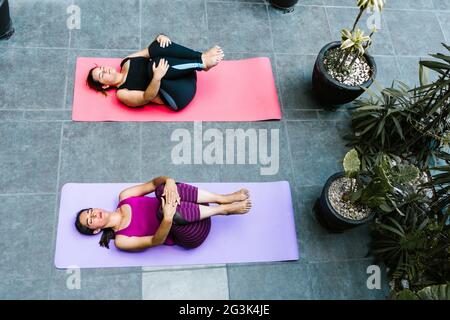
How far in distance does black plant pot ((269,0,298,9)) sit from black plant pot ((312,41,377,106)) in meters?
0.65

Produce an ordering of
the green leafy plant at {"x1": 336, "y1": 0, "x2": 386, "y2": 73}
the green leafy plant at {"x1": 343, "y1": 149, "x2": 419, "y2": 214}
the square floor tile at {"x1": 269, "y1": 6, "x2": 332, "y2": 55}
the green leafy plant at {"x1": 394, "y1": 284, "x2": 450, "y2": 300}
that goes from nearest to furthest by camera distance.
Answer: the green leafy plant at {"x1": 394, "y1": 284, "x2": 450, "y2": 300} < the green leafy plant at {"x1": 343, "y1": 149, "x2": 419, "y2": 214} < the green leafy plant at {"x1": 336, "y1": 0, "x2": 386, "y2": 73} < the square floor tile at {"x1": 269, "y1": 6, "x2": 332, "y2": 55}

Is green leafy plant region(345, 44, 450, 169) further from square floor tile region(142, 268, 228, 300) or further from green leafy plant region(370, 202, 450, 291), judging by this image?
square floor tile region(142, 268, 228, 300)

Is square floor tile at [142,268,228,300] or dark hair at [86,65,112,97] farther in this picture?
dark hair at [86,65,112,97]

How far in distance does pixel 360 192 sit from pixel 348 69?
85 centimetres

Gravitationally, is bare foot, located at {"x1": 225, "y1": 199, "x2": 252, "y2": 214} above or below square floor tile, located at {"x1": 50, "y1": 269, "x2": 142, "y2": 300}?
above

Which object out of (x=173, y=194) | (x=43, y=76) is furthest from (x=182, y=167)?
(x=43, y=76)

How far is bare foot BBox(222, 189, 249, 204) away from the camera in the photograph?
103 inches

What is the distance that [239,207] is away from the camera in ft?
8.45

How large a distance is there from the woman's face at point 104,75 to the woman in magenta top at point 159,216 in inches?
28.6

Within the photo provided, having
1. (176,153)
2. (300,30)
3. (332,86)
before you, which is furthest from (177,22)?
(332,86)

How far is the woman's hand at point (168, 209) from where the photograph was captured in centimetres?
236

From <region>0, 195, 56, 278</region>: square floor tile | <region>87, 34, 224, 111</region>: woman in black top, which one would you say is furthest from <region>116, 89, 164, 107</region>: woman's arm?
<region>0, 195, 56, 278</region>: square floor tile

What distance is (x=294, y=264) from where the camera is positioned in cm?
262

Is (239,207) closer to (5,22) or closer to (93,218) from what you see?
(93,218)
